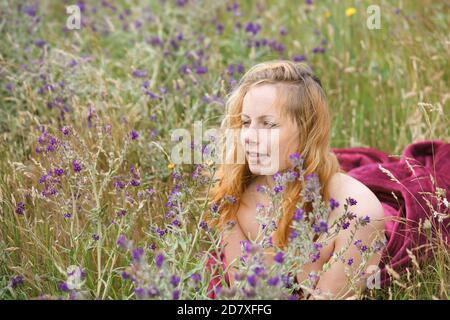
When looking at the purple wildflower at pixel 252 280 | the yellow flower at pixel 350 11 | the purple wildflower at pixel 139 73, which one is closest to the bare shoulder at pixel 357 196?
the purple wildflower at pixel 252 280

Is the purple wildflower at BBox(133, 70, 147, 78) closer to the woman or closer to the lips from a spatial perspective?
the woman

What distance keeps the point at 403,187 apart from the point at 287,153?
671 mm

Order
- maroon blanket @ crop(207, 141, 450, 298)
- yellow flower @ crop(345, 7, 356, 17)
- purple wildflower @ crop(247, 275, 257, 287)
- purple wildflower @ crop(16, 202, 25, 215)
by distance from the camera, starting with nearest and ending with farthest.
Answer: purple wildflower @ crop(247, 275, 257, 287)
purple wildflower @ crop(16, 202, 25, 215)
maroon blanket @ crop(207, 141, 450, 298)
yellow flower @ crop(345, 7, 356, 17)

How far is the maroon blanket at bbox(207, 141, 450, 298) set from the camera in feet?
9.59

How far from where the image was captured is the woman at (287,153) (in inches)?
108

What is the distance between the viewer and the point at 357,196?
2.80 m

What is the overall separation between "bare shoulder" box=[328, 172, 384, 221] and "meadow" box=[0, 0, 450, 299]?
27 centimetres

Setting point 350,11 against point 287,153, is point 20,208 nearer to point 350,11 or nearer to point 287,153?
point 287,153

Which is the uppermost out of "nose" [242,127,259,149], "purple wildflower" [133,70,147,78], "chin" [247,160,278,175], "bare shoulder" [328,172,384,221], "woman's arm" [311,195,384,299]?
"purple wildflower" [133,70,147,78]

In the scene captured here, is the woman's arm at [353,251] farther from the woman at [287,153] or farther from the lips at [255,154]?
the lips at [255,154]

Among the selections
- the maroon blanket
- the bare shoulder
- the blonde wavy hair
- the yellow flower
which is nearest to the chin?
the blonde wavy hair

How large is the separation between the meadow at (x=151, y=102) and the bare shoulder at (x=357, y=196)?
0.27 metres

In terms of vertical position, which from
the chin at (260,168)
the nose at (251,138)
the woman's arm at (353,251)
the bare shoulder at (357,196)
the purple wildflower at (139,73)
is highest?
the purple wildflower at (139,73)

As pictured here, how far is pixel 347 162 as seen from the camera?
3.81m
